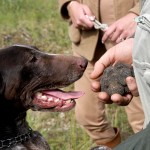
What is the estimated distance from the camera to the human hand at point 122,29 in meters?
4.18

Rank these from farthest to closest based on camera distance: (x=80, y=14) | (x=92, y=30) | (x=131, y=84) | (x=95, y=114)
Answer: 1. (x=95, y=114)
2. (x=92, y=30)
3. (x=80, y=14)
4. (x=131, y=84)

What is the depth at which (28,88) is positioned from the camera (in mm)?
3625

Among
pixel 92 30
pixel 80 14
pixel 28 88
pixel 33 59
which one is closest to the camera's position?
pixel 28 88

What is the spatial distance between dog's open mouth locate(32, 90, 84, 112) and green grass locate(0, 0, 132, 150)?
152cm

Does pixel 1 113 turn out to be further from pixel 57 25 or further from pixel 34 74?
pixel 57 25

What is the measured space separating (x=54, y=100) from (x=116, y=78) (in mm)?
449

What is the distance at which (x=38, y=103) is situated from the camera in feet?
11.9

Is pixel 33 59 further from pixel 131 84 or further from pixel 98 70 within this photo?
pixel 131 84

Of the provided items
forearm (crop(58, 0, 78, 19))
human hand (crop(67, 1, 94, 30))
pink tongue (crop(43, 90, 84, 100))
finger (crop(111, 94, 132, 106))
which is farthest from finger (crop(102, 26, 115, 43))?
finger (crop(111, 94, 132, 106))

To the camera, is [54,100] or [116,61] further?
[54,100]

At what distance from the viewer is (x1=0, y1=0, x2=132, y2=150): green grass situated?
5.38 meters

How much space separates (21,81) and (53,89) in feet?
0.75

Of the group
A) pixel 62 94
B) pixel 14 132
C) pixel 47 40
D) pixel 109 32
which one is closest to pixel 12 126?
pixel 14 132

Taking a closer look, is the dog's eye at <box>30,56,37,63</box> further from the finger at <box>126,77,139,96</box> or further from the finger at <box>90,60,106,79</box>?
the finger at <box>126,77,139,96</box>
